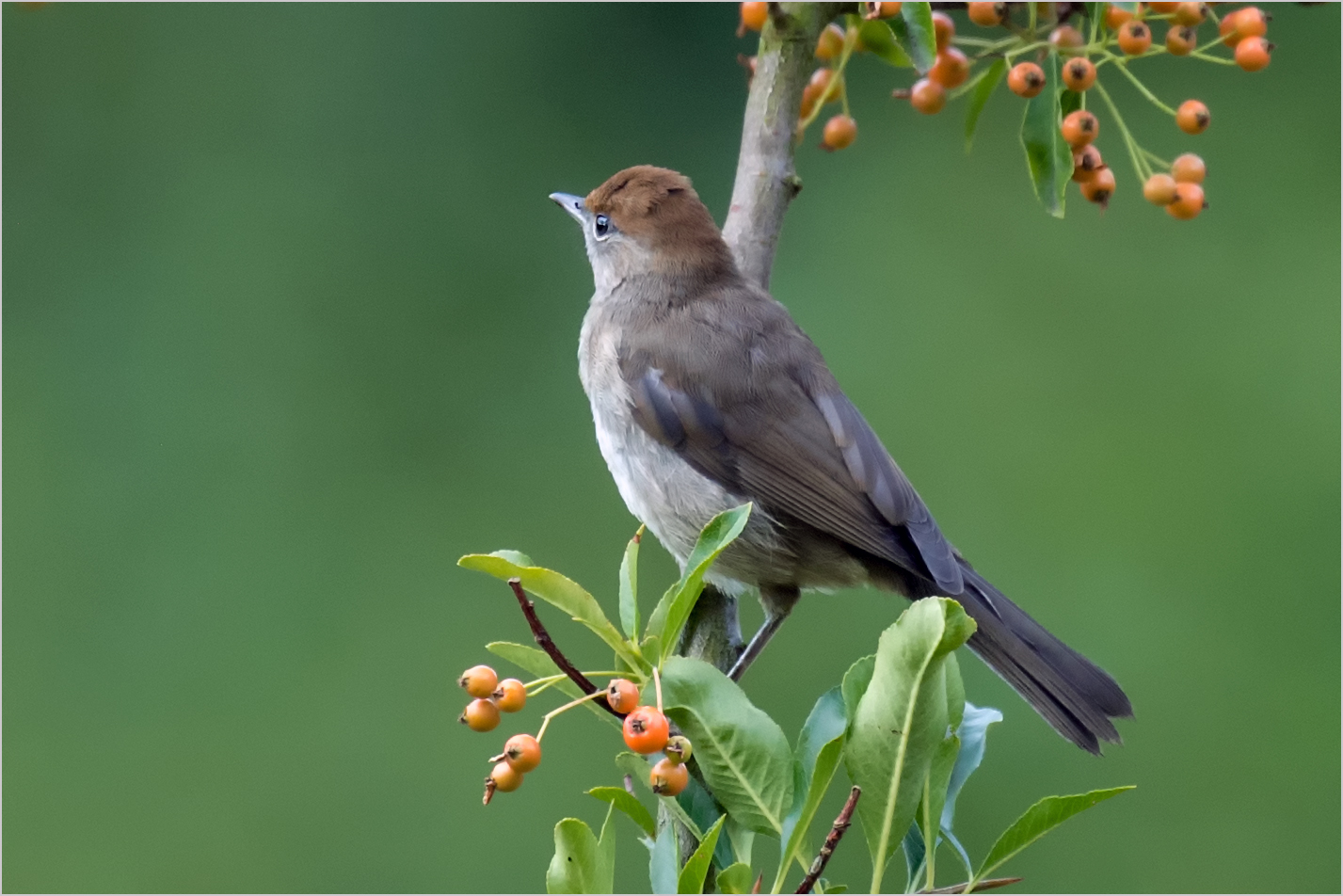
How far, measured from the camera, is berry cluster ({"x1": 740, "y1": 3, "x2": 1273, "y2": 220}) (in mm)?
2596

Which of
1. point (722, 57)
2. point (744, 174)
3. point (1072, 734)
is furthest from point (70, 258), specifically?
point (1072, 734)

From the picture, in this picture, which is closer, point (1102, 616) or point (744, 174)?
point (744, 174)

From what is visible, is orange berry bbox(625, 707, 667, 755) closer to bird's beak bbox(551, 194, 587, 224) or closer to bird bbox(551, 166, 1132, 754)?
bird bbox(551, 166, 1132, 754)

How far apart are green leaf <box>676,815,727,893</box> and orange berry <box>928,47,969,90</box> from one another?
1.84 metres

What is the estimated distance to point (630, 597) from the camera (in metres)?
1.92

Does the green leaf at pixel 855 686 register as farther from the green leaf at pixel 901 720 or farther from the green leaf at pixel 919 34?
the green leaf at pixel 919 34

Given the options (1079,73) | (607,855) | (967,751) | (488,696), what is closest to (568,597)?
(488,696)

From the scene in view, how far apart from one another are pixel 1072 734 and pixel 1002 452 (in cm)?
300

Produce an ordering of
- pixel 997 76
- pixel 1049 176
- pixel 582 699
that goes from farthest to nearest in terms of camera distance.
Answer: pixel 997 76 < pixel 1049 176 < pixel 582 699

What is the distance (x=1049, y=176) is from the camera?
2623mm

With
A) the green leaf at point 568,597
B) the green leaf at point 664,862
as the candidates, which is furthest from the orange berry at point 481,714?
the green leaf at point 664,862

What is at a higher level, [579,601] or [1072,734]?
[579,601]

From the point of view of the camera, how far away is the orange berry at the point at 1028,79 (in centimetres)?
265

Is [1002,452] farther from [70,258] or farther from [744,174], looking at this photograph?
[70,258]
